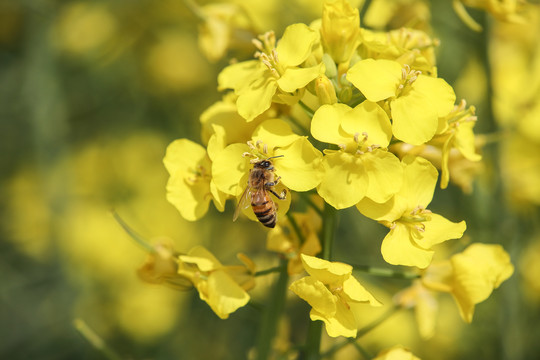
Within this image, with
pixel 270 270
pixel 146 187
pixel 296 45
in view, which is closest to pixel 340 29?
pixel 296 45

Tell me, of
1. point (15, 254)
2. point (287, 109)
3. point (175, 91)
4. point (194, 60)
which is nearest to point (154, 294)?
point (15, 254)

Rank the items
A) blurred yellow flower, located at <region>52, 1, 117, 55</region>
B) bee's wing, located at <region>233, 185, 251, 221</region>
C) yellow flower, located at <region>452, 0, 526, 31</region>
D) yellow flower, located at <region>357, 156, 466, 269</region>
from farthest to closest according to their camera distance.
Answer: blurred yellow flower, located at <region>52, 1, 117, 55</region>, yellow flower, located at <region>452, 0, 526, 31</region>, bee's wing, located at <region>233, 185, 251, 221</region>, yellow flower, located at <region>357, 156, 466, 269</region>

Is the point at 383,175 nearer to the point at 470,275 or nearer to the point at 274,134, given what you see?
the point at 274,134

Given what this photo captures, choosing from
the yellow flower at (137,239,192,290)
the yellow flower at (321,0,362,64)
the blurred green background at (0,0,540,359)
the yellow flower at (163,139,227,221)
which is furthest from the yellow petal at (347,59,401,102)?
the blurred green background at (0,0,540,359)

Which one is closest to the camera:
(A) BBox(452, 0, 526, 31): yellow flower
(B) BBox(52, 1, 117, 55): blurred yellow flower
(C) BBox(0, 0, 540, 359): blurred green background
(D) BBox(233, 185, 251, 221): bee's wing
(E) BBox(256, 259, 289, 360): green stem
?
(D) BBox(233, 185, 251, 221): bee's wing

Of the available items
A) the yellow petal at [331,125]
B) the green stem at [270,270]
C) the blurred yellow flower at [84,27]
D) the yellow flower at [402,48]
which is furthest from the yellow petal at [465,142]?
the blurred yellow flower at [84,27]

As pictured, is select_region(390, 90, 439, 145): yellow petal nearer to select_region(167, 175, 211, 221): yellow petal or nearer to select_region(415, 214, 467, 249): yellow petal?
select_region(415, 214, 467, 249): yellow petal

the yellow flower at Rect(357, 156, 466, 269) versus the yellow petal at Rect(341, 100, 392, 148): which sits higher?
the yellow petal at Rect(341, 100, 392, 148)
